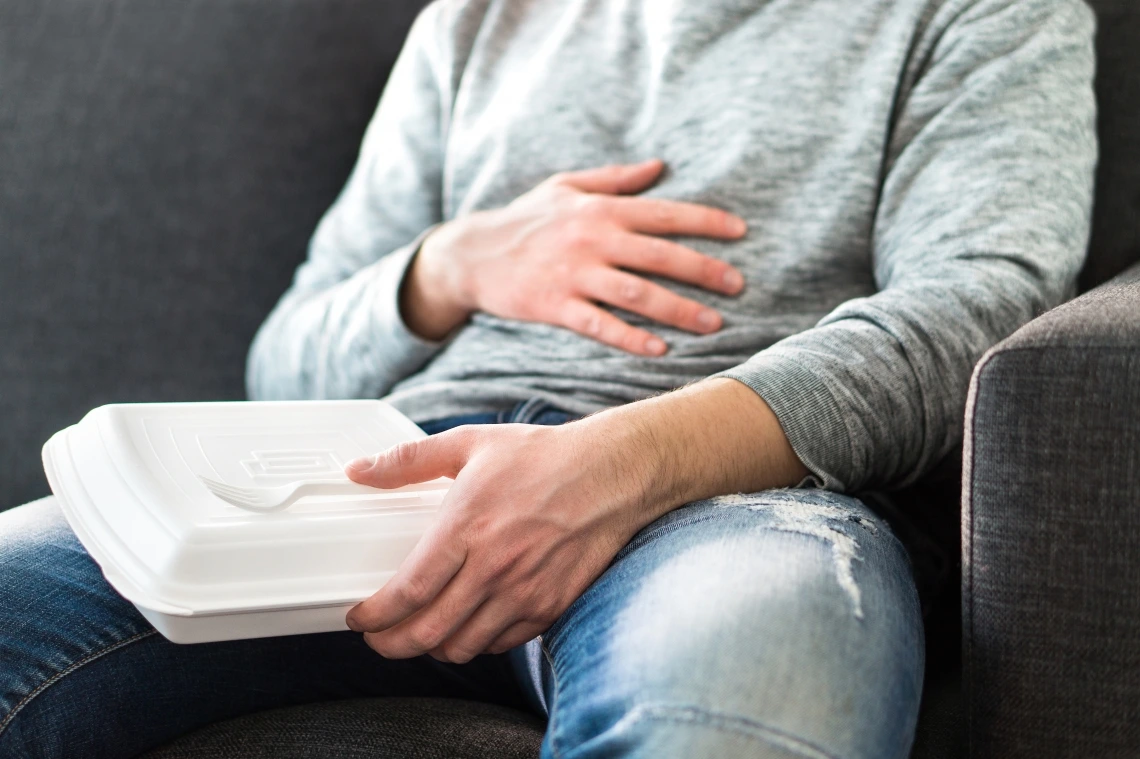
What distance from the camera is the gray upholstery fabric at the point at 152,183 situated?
1.07 meters

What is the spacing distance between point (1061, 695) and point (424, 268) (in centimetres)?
66

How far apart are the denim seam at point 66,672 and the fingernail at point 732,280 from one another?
20.5 inches

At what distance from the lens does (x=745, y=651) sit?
0.43m

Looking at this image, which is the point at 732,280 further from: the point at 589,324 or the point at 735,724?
the point at 735,724

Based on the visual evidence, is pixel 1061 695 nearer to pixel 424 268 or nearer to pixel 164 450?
pixel 164 450

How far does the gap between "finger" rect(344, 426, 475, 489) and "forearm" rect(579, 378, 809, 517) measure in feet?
0.26

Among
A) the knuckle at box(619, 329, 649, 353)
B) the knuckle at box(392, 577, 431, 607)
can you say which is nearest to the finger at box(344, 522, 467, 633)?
the knuckle at box(392, 577, 431, 607)

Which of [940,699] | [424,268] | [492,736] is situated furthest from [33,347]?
[940,699]

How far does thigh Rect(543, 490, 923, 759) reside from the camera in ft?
1.34

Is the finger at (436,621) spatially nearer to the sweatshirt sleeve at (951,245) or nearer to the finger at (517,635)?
the finger at (517,635)

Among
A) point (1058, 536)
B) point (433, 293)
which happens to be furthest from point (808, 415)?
point (433, 293)

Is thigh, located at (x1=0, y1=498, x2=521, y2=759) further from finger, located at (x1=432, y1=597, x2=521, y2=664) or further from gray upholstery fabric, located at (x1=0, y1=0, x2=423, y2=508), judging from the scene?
gray upholstery fabric, located at (x1=0, y1=0, x2=423, y2=508)

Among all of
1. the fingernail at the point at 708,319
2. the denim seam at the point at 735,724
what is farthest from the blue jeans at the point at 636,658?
the fingernail at the point at 708,319

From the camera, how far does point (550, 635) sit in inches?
22.1
